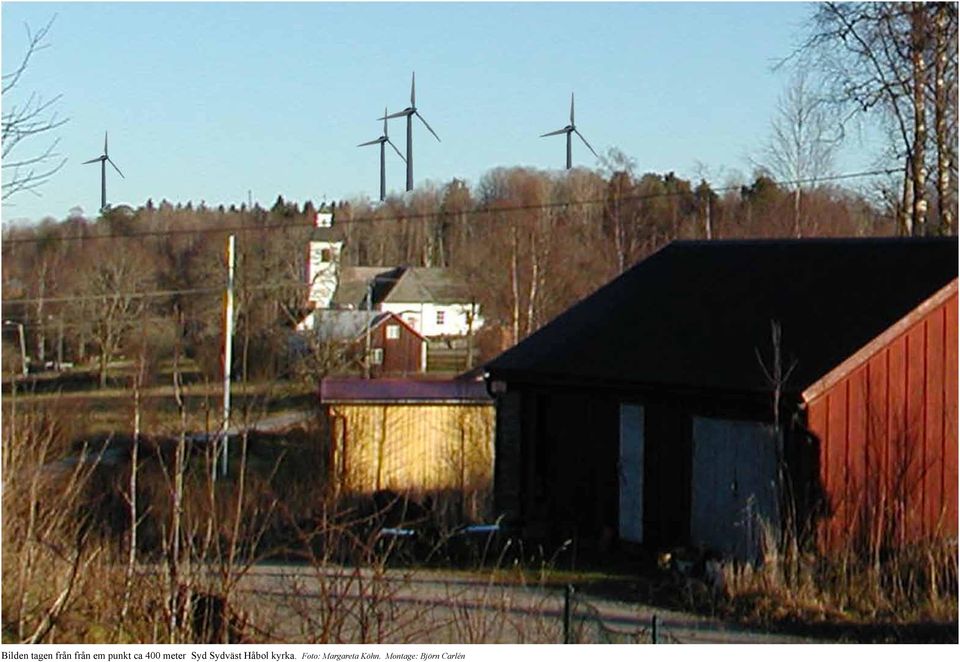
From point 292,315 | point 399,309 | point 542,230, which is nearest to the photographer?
point 292,315

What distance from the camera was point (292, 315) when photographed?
4447 cm

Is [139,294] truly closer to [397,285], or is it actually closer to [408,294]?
[408,294]

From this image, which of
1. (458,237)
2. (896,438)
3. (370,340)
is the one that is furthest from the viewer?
(458,237)

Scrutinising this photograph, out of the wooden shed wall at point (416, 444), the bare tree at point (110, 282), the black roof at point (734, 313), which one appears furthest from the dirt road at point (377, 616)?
the bare tree at point (110, 282)

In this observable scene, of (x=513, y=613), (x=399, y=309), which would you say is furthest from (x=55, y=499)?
(x=399, y=309)

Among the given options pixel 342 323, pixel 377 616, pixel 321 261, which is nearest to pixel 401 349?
pixel 342 323

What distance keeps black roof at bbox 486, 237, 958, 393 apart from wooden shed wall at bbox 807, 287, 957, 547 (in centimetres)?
36

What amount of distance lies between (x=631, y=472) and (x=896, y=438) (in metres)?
3.61

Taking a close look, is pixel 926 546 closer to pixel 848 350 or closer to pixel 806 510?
pixel 806 510

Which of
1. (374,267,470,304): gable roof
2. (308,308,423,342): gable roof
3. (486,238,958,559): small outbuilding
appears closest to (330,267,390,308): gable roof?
(374,267,470,304): gable roof

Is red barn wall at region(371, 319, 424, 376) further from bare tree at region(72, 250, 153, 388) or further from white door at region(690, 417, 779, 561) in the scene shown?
white door at region(690, 417, 779, 561)

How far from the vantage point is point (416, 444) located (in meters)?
28.9

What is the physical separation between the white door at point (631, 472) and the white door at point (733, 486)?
105 cm

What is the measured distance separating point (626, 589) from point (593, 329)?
5575 mm
